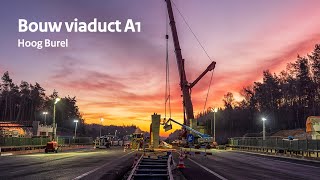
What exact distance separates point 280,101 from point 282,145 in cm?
10372

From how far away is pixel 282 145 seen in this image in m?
49.2

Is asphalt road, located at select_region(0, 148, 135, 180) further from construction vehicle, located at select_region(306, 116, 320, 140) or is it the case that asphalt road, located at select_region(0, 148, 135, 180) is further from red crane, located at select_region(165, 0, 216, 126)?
red crane, located at select_region(165, 0, 216, 126)

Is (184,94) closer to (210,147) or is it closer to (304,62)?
(210,147)

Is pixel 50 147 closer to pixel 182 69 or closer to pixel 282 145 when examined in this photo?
pixel 282 145

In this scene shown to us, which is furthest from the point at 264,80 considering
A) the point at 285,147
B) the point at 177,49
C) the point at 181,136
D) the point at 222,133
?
the point at 285,147

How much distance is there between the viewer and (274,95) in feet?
463

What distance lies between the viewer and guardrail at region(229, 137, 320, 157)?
4084 cm

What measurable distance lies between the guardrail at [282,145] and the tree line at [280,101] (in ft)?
111

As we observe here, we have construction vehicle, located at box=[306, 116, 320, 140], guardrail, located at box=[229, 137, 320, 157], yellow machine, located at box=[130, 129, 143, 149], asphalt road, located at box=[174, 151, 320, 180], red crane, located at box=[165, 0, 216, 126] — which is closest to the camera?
asphalt road, located at box=[174, 151, 320, 180]

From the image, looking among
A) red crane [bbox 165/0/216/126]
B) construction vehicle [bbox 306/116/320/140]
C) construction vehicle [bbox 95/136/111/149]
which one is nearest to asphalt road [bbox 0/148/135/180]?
construction vehicle [bbox 306/116/320/140]

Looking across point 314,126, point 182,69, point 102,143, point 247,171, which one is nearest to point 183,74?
point 182,69

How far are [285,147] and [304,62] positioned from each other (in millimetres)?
77558

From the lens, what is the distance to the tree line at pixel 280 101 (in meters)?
117

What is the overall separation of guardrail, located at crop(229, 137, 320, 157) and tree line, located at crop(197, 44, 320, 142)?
111ft
